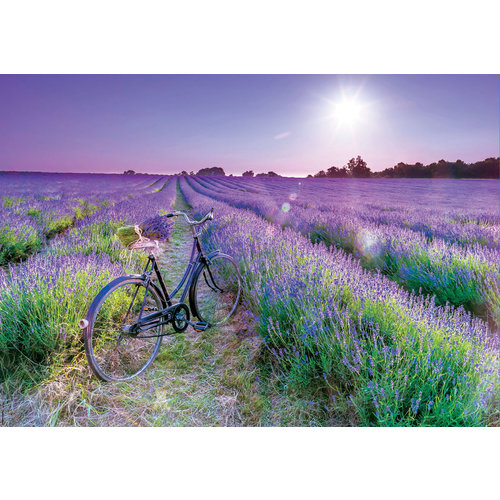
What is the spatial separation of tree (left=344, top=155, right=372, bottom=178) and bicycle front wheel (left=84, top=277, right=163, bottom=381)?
7.62ft

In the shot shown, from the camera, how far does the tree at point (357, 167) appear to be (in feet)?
9.71

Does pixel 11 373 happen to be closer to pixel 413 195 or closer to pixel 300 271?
pixel 300 271

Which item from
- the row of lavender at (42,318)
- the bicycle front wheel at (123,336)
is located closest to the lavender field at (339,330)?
the row of lavender at (42,318)

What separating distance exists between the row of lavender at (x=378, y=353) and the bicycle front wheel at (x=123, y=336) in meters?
0.77

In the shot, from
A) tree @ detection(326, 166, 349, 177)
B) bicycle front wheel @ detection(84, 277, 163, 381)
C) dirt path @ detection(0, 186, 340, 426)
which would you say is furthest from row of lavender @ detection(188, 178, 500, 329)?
bicycle front wheel @ detection(84, 277, 163, 381)

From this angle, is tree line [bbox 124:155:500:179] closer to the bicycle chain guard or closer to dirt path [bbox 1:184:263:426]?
the bicycle chain guard

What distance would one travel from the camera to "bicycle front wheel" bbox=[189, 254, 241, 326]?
8.75 ft

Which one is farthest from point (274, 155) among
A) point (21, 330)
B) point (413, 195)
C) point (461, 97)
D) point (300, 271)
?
point (413, 195)

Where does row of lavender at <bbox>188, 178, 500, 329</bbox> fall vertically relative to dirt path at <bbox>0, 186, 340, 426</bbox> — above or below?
above

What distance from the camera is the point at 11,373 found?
164 cm

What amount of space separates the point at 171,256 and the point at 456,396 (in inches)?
157

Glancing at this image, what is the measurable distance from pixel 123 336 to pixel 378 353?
5.08 ft

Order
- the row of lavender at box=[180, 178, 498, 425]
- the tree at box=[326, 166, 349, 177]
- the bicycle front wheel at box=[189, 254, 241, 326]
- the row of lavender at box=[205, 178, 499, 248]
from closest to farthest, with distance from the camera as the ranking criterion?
the row of lavender at box=[180, 178, 498, 425] → the bicycle front wheel at box=[189, 254, 241, 326] → the tree at box=[326, 166, 349, 177] → the row of lavender at box=[205, 178, 499, 248]

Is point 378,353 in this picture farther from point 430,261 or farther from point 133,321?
point 430,261
